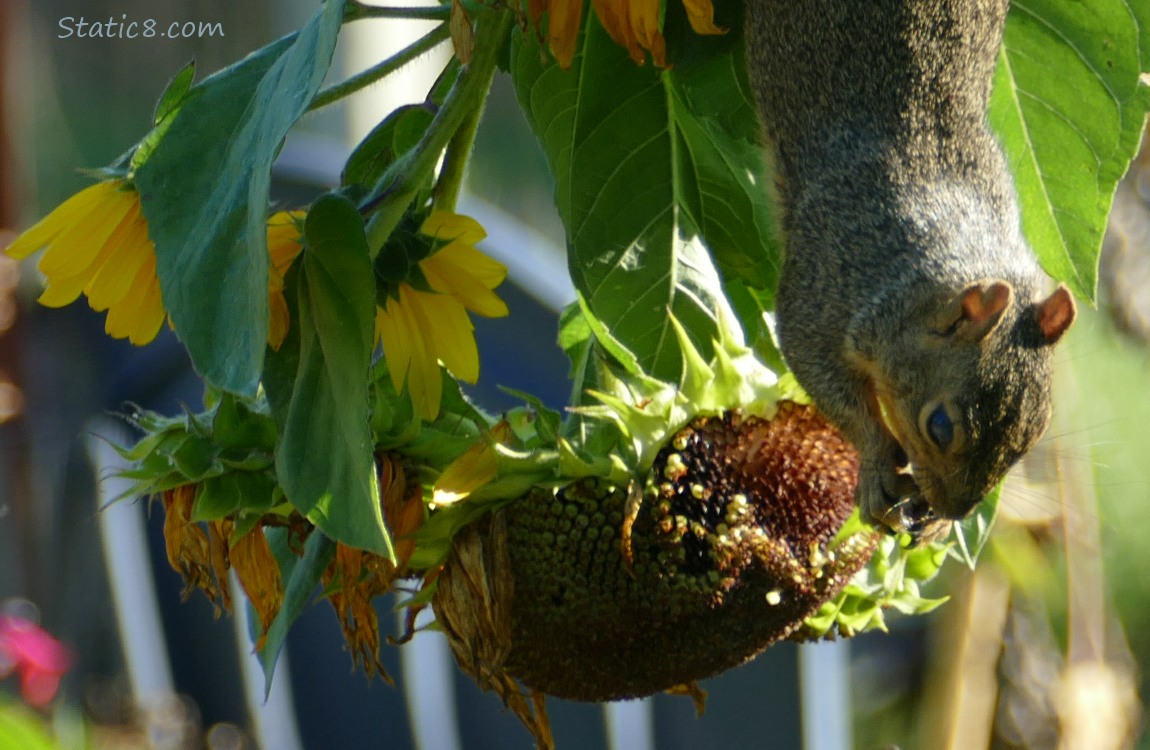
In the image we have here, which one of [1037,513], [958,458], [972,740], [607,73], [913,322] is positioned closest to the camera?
[607,73]

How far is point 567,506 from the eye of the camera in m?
0.74

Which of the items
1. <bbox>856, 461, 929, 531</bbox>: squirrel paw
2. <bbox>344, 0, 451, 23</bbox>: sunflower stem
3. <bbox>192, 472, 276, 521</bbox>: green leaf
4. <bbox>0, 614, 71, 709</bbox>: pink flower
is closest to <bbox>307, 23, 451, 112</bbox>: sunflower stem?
<bbox>344, 0, 451, 23</bbox>: sunflower stem

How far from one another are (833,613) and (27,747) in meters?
0.46

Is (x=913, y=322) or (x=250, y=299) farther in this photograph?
(x=913, y=322)

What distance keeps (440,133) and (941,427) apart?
21.9 inches

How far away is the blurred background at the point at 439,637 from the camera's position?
169cm

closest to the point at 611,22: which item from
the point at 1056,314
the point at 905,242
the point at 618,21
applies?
the point at 618,21

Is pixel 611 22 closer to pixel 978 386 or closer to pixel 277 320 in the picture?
pixel 277 320

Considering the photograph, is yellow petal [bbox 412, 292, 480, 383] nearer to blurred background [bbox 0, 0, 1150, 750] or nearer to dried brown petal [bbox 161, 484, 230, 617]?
dried brown petal [bbox 161, 484, 230, 617]

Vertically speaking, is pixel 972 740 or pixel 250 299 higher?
pixel 250 299

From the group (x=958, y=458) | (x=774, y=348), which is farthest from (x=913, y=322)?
(x=774, y=348)

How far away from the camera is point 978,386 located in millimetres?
1080

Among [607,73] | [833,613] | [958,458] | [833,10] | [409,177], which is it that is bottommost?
[833,613]

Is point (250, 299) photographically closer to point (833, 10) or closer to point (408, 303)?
point (408, 303)
